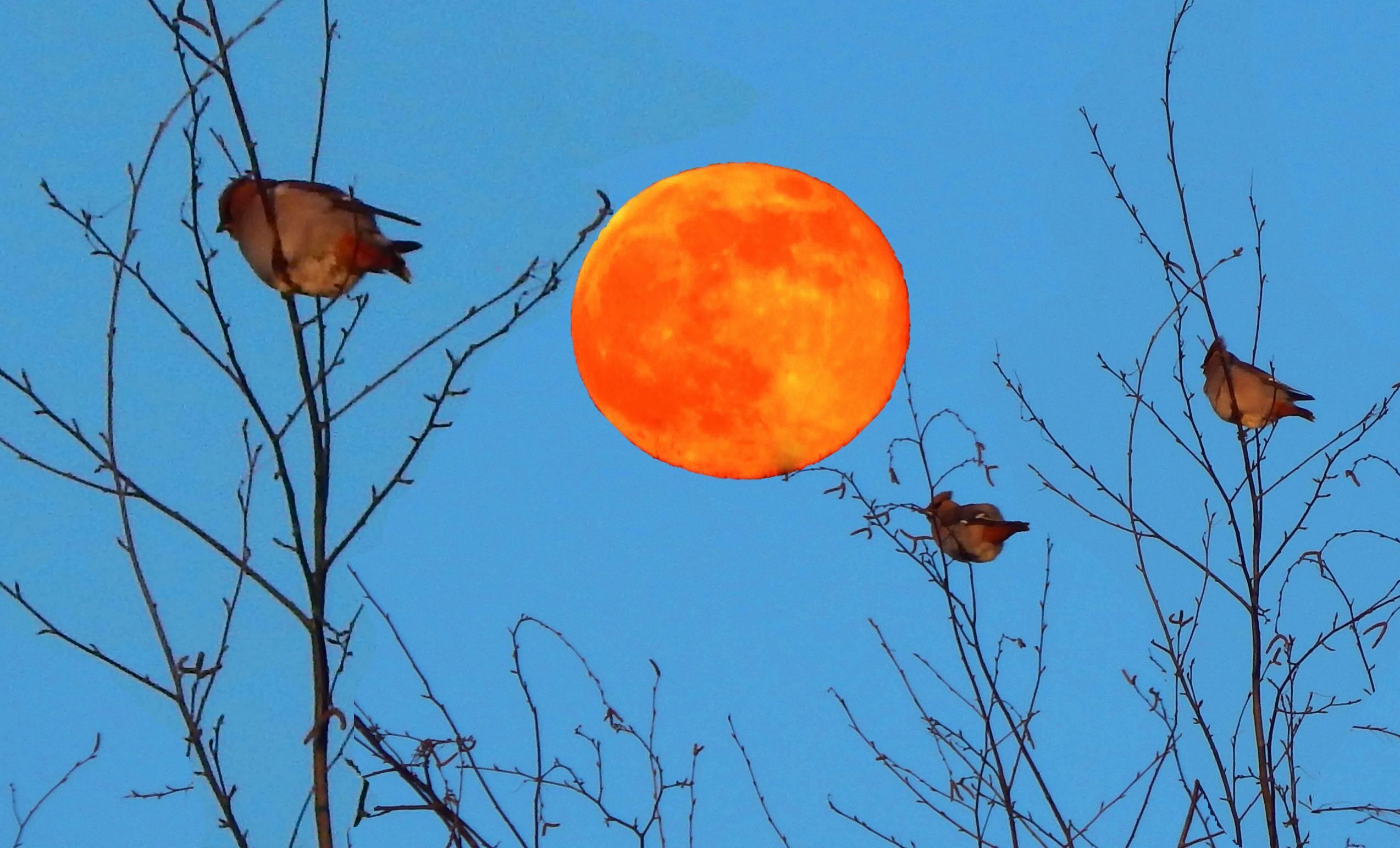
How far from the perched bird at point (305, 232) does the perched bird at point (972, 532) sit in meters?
1.30

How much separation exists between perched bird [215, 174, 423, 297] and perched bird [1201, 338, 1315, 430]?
154cm

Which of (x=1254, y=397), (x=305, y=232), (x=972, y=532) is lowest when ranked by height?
(x=305, y=232)

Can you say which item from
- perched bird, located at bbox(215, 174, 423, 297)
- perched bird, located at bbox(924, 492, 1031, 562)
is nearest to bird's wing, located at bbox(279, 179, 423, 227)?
perched bird, located at bbox(215, 174, 423, 297)

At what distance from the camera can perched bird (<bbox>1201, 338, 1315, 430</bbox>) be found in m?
2.35

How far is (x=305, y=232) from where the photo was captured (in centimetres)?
146

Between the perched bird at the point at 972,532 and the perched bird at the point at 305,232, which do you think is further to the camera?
the perched bird at the point at 972,532

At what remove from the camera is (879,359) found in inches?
70.4

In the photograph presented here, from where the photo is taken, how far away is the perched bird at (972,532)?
7.97 ft

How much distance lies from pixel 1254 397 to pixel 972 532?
61cm

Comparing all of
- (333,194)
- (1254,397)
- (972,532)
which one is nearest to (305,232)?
(333,194)

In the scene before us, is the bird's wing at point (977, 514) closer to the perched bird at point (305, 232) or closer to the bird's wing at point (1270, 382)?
the bird's wing at point (1270, 382)

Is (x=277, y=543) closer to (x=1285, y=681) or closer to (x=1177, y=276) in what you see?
(x=1177, y=276)

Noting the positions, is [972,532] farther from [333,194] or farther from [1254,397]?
[333,194]

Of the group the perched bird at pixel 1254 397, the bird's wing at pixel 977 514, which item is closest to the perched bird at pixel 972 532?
the bird's wing at pixel 977 514
